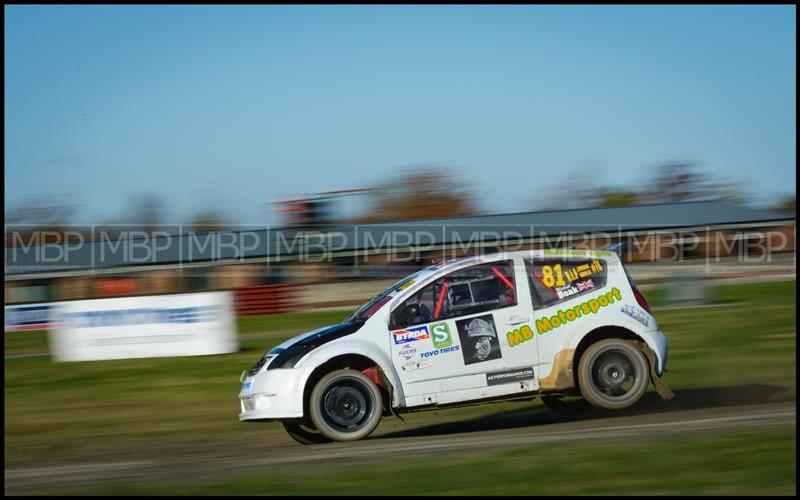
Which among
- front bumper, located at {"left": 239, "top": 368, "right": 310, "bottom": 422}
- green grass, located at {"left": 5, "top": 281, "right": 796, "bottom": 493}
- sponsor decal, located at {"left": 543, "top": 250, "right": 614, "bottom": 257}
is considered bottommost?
green grass, located at {"left": 5, "top": 281, "right": 796, "bottom": 493}

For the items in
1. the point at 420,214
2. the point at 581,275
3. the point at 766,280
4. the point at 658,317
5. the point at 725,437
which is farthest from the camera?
the point at 420,214

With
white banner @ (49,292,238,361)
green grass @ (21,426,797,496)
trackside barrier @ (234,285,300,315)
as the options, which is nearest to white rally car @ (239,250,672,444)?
green grass @ (21,426,797,496)

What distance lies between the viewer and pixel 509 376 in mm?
8773

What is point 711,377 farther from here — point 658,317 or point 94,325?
point 94,325

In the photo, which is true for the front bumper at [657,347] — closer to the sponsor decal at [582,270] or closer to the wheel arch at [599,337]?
the wheel arch at [599,337]

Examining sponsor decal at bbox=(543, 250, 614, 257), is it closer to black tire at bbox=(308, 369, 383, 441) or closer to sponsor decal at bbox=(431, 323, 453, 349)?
sponsor decal at bbox=(431, 323, 453, 349)

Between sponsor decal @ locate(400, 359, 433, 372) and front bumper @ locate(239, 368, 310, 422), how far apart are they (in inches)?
37.2

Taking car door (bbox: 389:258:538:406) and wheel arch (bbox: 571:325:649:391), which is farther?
wheel arch (bbox: 571:325:649:391)

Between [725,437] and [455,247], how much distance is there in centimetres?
3302

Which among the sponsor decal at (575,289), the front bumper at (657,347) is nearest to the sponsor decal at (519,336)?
the sponsor decal at (575,289)

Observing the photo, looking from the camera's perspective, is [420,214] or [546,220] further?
[420,214]

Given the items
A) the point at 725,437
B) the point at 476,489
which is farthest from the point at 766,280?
the point at 476,489

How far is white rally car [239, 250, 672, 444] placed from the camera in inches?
337

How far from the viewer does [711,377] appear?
40.5ft
